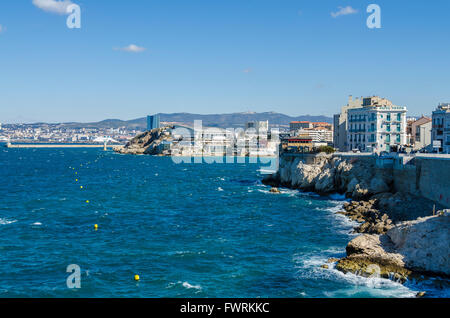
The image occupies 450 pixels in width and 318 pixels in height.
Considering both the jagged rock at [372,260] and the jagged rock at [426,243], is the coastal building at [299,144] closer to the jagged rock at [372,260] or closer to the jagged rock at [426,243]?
the jagged rock at [426,243]

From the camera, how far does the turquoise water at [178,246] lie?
27.4 m

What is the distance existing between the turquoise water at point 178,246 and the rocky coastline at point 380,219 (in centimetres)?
204

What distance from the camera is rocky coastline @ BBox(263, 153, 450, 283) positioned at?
1130 inches

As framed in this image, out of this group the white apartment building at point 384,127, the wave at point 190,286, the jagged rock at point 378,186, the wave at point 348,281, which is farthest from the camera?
the white apartment building at point 384,127

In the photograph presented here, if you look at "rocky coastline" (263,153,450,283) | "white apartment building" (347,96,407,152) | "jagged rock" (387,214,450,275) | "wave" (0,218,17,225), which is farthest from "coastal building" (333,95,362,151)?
"wave" (0,218,17,225)

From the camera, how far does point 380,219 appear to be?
4381 centimetres

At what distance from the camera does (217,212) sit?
2186 inches

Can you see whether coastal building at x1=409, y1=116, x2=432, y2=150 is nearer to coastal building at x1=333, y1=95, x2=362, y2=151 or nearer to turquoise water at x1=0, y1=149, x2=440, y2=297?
coastal building at x1=333, y1=95, x2=362, y2=151

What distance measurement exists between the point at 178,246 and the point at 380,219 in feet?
72.3

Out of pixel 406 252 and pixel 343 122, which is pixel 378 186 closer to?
pixel 406 252

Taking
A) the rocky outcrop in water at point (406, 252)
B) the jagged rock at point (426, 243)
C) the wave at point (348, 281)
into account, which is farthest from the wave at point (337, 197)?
the wave at point (348, 281)

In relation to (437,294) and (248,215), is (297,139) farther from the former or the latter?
(437,294)
